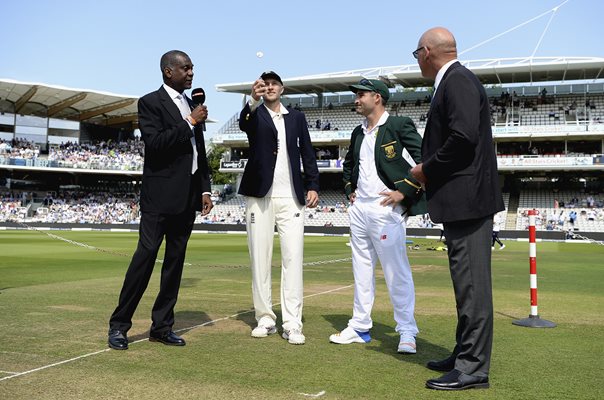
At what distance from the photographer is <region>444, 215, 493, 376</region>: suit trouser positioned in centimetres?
398

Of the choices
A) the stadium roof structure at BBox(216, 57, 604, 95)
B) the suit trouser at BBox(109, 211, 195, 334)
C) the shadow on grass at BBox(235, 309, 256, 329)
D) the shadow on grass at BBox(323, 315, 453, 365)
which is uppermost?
the stadium roof structure at BBox(216, 57, 604, 95)

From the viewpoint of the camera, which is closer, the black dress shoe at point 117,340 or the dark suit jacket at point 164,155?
the black dress shoe at point 117,340

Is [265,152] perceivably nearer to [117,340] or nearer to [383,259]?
[383,259]

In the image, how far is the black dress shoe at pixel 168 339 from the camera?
5020mm

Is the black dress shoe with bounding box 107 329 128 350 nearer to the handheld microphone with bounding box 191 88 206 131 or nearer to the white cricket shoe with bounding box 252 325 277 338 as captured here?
the white cricket shoe with bounding box 252 325 277 338

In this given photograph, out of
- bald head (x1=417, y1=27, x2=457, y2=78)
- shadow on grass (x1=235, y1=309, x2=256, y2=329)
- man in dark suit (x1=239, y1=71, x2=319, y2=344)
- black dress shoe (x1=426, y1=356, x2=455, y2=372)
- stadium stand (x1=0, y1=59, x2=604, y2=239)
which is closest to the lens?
bald head (x1=417, y1=27, x2=457, y2=78)

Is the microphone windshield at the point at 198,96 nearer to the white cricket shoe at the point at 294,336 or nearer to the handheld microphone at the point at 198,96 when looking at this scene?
the handheld microphone at the point at 198,96

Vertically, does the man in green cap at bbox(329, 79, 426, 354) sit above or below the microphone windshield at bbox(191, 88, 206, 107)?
below

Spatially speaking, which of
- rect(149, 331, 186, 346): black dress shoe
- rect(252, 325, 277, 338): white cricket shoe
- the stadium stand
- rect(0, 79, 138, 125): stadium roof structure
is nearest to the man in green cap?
rect(252, 325, 277, 338): white cricket shoe

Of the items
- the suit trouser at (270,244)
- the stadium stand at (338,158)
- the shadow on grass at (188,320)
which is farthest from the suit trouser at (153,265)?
the stadium stand at (338,158)

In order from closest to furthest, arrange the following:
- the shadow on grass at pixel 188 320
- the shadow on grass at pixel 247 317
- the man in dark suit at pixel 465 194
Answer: the man in dark suit at pixel 465 194 → the shadow on grass at pixel 188 320 → the shadow on grass at pixel 247 317

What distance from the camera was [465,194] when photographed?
4.04 meters

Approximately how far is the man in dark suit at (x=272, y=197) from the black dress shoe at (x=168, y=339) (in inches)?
32.8

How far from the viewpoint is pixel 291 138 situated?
5801 mm
